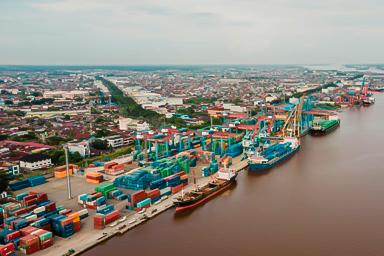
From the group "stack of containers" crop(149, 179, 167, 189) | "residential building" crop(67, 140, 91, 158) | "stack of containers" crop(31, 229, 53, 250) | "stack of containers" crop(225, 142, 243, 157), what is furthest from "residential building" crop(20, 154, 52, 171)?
"stack of containers" crop(225, 142, 243, 157)

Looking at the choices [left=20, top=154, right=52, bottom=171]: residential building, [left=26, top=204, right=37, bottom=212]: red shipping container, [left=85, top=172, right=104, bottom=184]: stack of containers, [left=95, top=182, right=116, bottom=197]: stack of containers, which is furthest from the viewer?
[left=20, top=154, right=52, bottom=171]: residential building

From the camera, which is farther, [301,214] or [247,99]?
[247,99]

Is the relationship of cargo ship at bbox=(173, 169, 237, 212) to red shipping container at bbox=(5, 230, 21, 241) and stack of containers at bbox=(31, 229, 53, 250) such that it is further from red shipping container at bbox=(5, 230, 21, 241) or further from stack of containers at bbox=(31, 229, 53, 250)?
red shipping container at bbox=(5, 230, 21, 241)

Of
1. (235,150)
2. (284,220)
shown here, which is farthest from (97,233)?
(235,150)

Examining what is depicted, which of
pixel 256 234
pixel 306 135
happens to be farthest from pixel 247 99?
pixel 256 234

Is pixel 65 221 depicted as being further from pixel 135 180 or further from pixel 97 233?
pixel 135 180

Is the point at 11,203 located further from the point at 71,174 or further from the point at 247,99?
the point at 247,99

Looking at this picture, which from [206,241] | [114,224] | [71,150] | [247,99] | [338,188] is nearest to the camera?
[206,241]
